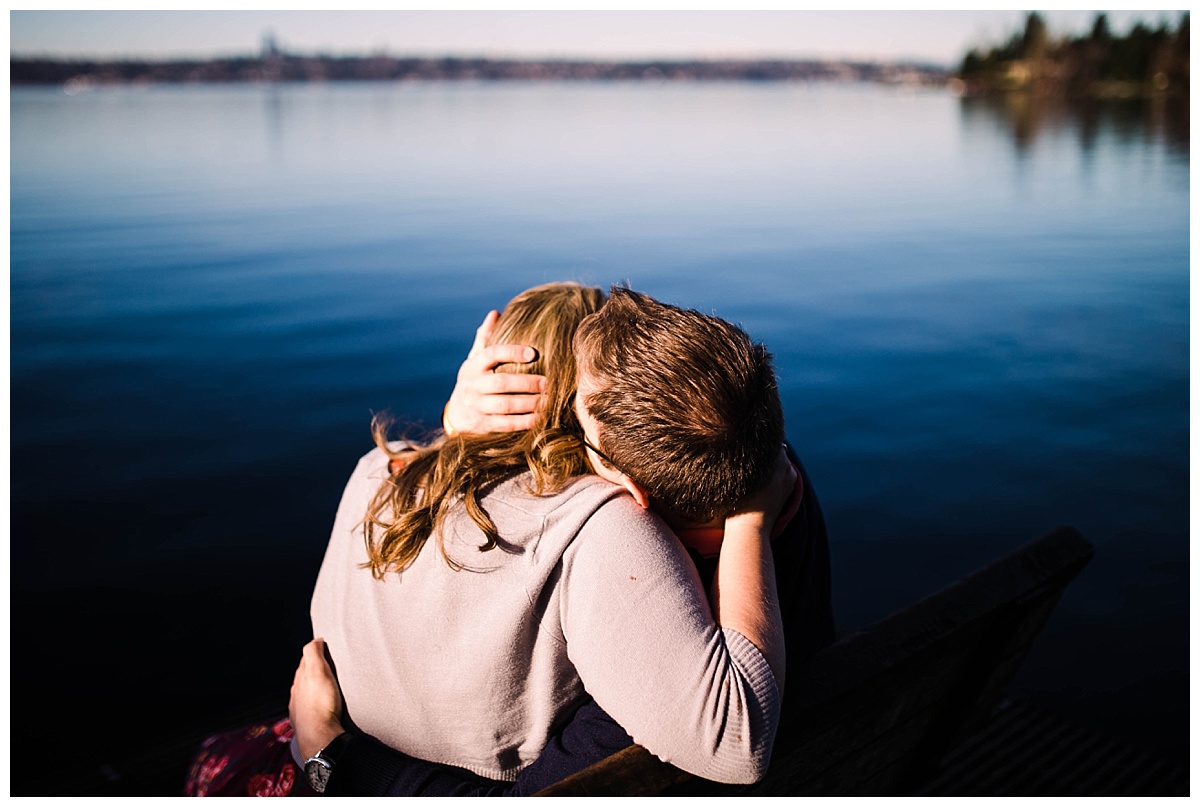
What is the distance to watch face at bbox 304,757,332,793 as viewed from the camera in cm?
162

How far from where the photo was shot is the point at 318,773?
163 cm

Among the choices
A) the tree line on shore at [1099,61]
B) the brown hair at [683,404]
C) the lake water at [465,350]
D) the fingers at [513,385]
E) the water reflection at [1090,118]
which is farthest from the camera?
the tree line on shore at [1099,61]

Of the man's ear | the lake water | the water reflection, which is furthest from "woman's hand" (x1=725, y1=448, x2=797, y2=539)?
the water reflection

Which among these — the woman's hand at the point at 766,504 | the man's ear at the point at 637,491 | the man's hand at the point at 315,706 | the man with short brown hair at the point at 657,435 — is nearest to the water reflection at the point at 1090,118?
the woman's hand at the point at 766,504

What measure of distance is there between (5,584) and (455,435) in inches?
89.3

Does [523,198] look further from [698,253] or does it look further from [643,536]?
[643,536]

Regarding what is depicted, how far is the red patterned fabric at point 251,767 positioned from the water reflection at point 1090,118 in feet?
67.6

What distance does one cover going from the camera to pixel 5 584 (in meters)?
3.15

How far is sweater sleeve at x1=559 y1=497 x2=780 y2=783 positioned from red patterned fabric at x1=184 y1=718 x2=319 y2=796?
0.67 meters

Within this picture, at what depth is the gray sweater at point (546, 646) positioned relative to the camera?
134 centimetres

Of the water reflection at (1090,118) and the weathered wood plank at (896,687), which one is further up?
the water reflection at (1090,118)

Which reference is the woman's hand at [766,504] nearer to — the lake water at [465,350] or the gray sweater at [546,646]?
the gray sweater at [546,646]

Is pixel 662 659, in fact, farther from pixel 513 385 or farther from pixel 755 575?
pixel 513 385

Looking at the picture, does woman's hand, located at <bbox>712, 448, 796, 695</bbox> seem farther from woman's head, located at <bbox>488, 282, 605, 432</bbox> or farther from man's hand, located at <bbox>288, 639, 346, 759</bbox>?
man's hand, located at <bbox>288, 639, 346, 759</bbox>
